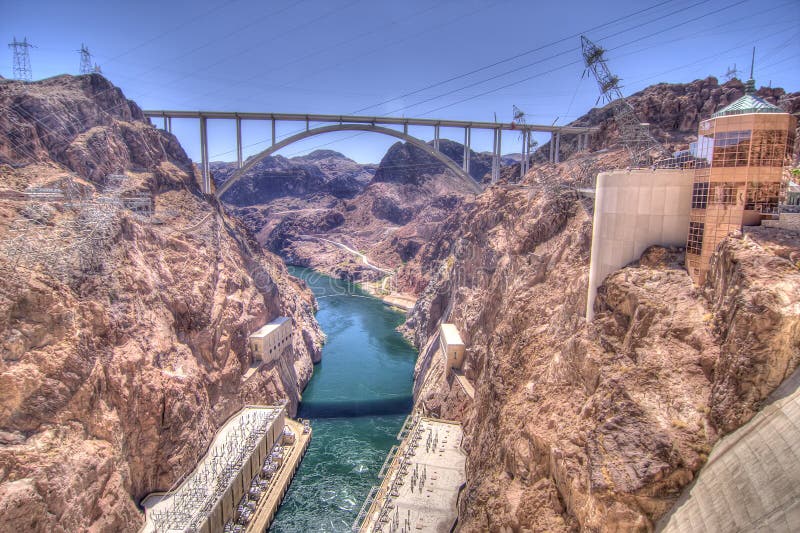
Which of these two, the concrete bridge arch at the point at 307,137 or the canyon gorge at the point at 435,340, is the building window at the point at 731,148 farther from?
the concrete bridge arch at the point at 307,137

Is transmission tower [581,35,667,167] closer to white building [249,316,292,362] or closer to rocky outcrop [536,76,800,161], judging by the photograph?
rocky outcrop [536,76,800,161]

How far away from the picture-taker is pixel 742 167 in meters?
13.8

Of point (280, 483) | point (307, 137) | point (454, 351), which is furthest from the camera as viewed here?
point (307, 137)

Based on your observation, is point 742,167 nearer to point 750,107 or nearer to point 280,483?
point 750,107

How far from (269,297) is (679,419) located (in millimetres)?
38545

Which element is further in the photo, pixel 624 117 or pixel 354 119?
pixel 354 119

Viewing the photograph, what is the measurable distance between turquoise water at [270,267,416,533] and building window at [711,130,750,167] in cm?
2555

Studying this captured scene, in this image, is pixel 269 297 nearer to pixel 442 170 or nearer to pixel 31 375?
pixel 31 375

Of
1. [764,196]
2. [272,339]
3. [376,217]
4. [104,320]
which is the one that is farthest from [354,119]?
[376,217]

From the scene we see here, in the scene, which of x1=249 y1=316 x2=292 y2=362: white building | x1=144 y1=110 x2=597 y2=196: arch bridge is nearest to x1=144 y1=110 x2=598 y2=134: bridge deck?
x1=144 y1=110 x2=597 y2=196: arch bridge

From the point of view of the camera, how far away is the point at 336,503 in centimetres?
2848

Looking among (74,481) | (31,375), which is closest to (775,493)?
(74,481)

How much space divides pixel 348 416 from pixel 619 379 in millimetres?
29426

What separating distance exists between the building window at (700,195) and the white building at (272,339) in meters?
31.8
